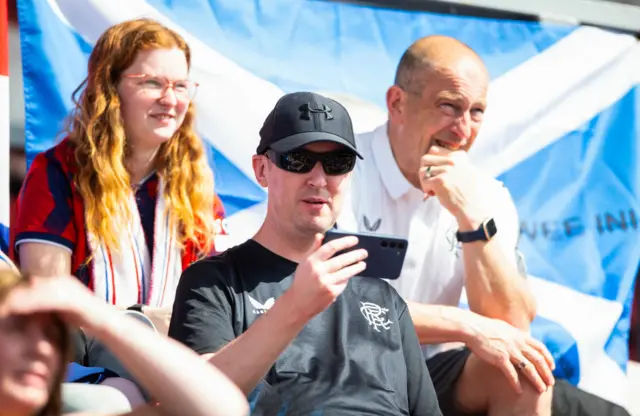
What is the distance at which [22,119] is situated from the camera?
2.96 metres

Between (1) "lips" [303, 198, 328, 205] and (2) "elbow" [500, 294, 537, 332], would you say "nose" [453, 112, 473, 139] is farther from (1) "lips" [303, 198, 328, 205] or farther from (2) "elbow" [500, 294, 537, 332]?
(1) "lips" [303, 198, 328, 205]

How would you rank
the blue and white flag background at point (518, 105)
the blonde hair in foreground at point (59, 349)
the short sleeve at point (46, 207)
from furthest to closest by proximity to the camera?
the blue and white flag background at point (518, 105) < the short sleeve at point (46, 207) < the blonde hair in foreground at point (59, 349)

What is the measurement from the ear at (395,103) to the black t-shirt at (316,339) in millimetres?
1178

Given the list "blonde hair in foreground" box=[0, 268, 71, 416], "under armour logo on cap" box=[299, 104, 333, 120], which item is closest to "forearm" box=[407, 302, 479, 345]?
"under armour logo on cap" box=[299, 104, 333, 120]

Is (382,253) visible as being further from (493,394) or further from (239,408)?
(493,394)

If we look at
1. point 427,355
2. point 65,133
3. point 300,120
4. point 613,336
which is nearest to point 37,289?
point 300,120

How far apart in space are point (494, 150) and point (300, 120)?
1669 millimetres

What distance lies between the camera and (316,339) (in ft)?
7.19

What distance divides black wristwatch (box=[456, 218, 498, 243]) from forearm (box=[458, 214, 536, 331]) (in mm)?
12

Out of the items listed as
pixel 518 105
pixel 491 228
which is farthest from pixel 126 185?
pixel 518 105

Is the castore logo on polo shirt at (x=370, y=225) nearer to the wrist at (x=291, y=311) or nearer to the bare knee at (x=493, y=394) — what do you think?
the bare knee at (x=493, y=394)

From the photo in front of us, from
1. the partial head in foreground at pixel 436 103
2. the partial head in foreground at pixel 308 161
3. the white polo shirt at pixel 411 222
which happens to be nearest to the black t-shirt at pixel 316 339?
the partial head in foreground at pixel 308 161

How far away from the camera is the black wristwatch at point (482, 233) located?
9.72 feet

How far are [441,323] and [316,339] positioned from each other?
0.77m
